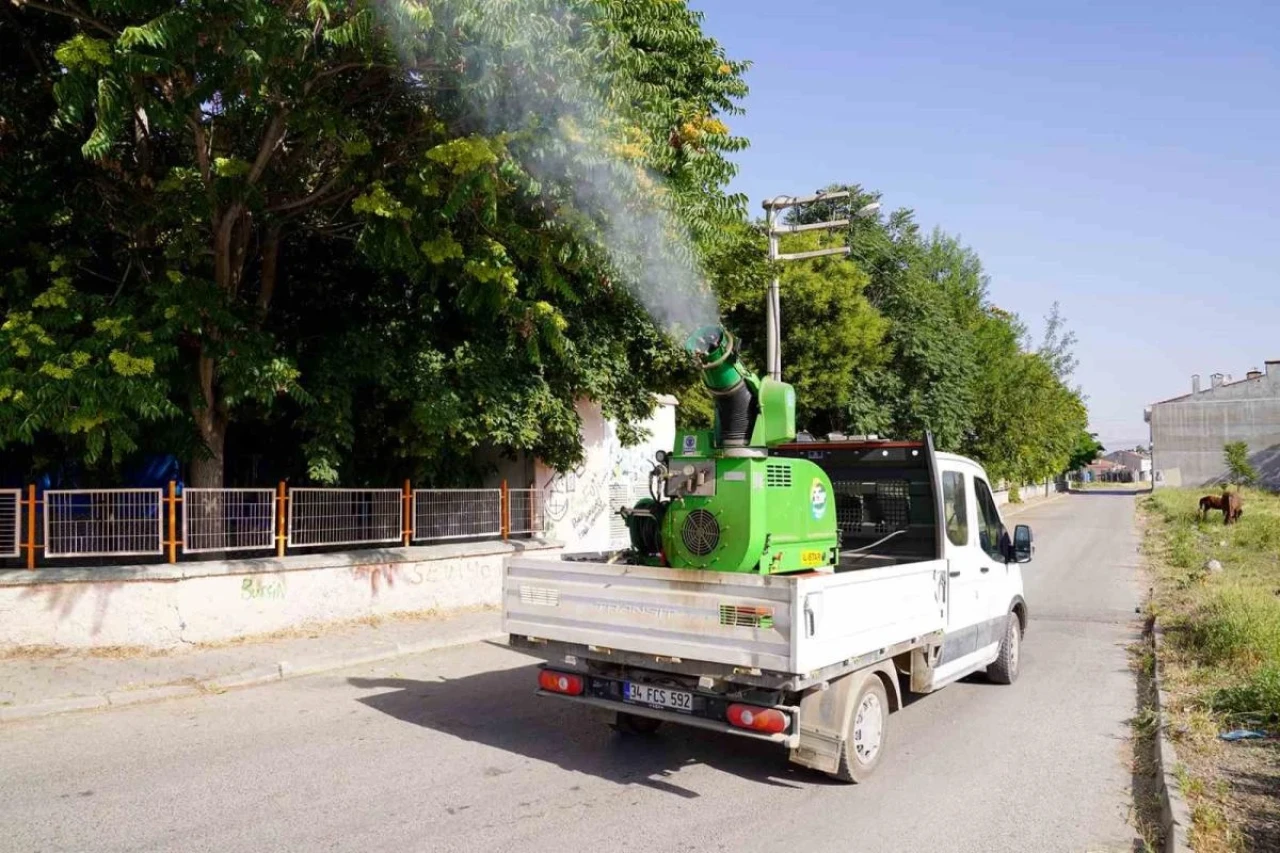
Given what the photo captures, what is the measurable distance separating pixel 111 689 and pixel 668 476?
5531 mm

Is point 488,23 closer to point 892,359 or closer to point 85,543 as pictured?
point 85,543

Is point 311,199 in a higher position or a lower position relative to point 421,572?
higher

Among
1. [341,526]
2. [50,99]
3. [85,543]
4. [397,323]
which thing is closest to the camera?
A: [85,543]

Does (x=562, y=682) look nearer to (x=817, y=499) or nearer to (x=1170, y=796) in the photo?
(x=817, y=499)

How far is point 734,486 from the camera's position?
227 inches

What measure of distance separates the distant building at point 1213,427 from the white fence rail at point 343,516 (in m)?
74.2

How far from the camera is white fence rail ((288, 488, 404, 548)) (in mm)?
11047

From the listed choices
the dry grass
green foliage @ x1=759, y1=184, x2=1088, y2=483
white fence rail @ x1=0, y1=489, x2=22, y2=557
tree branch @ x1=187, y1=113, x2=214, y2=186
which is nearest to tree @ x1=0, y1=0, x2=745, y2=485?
tree branch @ x1=187, y1=113, x2=214, y2=186

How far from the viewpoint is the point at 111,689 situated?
800cm

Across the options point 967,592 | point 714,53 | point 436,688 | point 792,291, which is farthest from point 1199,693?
point 792,291

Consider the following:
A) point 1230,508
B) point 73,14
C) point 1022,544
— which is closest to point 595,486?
point 1022,544

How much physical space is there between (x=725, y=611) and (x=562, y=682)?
146 cm

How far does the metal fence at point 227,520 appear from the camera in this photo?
1005 cm

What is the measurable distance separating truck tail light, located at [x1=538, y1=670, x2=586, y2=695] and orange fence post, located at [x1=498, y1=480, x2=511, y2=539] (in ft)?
25.7
